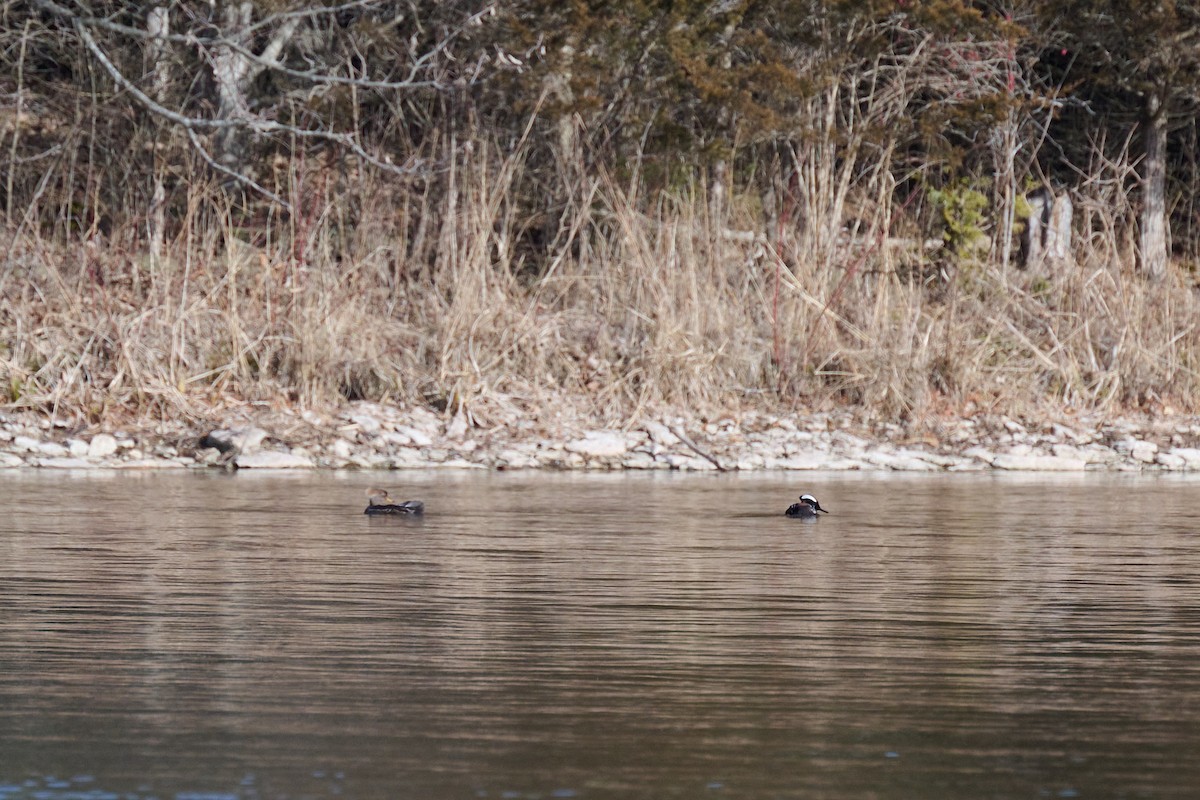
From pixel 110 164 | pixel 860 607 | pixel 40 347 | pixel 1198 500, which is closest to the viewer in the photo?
pixel 860 607

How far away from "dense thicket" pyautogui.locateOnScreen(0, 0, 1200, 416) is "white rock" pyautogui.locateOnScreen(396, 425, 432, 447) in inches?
24.1

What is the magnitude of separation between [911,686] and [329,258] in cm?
1334

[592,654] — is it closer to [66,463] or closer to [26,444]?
[66,463]

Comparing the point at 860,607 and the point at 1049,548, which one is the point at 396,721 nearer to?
the point at 860,607

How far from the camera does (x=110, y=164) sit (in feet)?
68.9

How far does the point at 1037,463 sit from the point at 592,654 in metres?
11.0

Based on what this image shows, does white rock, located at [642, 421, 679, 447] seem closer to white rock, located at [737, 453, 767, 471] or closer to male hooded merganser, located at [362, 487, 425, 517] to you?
white rock, located at [737, 453, 767, 471]

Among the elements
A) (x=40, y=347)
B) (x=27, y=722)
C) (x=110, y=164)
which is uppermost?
(x=110, y=164)

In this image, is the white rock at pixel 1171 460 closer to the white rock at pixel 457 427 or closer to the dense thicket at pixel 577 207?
the dense thicket at pixel 577 207

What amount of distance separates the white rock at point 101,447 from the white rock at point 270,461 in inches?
40.6

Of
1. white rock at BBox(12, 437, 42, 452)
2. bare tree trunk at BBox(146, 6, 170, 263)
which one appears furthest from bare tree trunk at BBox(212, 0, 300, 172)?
white rock at BBox(12, 437, 42, 452)

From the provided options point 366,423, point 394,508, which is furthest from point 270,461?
point 394,508

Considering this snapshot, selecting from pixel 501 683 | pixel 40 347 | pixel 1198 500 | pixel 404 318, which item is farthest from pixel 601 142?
pixel 501 683

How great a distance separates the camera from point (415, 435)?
16766 mm
